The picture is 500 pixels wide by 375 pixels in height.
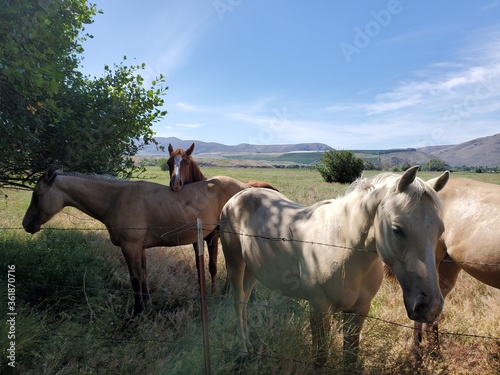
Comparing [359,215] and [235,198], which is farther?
[235,198]

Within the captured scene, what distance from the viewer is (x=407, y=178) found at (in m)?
1.92

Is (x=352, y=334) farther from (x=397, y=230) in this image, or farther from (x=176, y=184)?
(x=176, y=184)

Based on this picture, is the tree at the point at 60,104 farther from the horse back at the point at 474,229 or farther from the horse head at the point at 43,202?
the horse back at the point at 474,229

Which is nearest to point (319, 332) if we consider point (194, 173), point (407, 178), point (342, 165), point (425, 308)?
point (425, 308)

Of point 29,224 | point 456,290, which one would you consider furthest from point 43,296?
point 456,290

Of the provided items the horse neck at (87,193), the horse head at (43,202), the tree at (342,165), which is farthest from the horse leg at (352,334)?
the tree at (342,165)

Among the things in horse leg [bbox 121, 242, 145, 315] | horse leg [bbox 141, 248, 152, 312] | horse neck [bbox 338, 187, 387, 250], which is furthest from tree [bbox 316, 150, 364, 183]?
horse neck [bbox 338, 187, 387, 250]

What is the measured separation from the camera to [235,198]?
3793 millimetres

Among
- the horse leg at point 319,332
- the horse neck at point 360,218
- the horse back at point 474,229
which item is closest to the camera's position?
the horse neck at point 360,218

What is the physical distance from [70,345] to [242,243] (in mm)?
1994

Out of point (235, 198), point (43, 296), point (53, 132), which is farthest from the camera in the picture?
point (53, 132)

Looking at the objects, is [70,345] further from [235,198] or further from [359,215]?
[359,215]

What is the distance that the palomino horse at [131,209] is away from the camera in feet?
14.2

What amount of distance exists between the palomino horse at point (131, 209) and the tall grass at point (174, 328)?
517 millimetres
